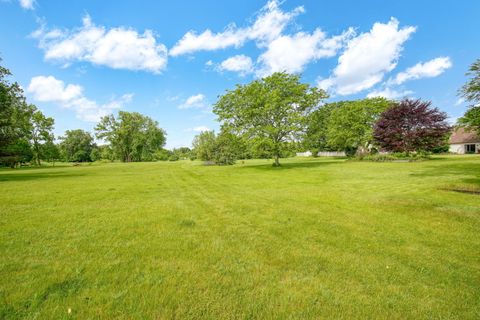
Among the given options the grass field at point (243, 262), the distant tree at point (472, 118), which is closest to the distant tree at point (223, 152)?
the distant tree at point (472, 118)

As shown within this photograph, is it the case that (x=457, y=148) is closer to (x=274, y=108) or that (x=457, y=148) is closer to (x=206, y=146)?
(x=274, y=108)

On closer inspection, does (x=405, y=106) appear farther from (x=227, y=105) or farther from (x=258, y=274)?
(x=258, y=274)

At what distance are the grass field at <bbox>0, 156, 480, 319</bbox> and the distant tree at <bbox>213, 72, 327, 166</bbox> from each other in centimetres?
1778

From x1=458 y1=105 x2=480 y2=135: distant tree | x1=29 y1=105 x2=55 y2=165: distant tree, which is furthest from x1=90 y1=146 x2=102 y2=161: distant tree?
x1=458 y1=105 x2=480 y2=135: distant tree

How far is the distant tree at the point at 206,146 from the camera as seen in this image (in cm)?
4069

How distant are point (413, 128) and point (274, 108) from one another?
21.2 metres

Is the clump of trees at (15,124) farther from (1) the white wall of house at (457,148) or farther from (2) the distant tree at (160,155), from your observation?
(1) the white wall of house at (457,148)

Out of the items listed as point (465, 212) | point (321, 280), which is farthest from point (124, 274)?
point (465, 212)

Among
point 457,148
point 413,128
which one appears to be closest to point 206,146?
point 413,128

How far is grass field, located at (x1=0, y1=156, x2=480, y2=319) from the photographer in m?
2.88

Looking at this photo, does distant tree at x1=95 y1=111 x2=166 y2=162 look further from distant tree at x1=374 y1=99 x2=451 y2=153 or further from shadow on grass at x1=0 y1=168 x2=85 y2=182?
distant tree at x1=374 y1=99 x2=451 y2=153

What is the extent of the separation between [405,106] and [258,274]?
122 feet

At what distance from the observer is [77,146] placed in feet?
293

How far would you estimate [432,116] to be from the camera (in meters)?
30.5
